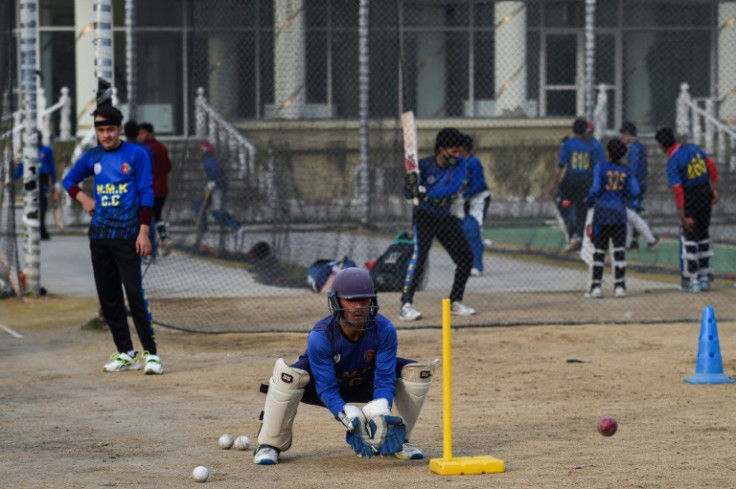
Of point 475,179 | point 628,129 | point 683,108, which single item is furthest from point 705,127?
point 475,179

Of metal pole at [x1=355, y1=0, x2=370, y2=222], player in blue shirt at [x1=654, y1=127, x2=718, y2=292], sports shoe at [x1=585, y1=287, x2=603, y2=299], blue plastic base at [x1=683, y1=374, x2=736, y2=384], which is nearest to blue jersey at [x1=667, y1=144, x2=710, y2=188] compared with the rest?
player in blue shirt at [x1=654, y1=127, x2=718, y2=292]

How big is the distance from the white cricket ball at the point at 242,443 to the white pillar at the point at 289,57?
9.22m

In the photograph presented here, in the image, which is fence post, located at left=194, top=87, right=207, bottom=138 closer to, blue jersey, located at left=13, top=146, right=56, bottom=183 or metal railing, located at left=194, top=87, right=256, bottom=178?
metal railing, located at left=194, top=87, right=256, bottom=178

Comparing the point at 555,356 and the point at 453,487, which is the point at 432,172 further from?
the point at 453,487

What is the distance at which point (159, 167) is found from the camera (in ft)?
57.0

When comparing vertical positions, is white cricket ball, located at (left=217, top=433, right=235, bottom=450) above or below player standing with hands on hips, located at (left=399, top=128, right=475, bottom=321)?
below

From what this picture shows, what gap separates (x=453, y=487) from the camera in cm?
656

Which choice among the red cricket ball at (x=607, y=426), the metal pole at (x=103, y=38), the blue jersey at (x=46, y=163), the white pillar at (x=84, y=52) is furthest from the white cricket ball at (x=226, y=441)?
the white pillar at (x=84, y=52)

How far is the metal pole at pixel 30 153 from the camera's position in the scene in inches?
582

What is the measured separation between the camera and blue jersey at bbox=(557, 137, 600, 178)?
56.9 ft

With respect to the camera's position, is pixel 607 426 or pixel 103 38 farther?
pixel 103 38

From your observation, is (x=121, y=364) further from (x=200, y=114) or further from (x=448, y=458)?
(x=200, y=114)

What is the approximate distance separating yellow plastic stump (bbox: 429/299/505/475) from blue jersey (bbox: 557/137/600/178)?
10701 mm

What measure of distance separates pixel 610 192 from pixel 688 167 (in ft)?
3.11
